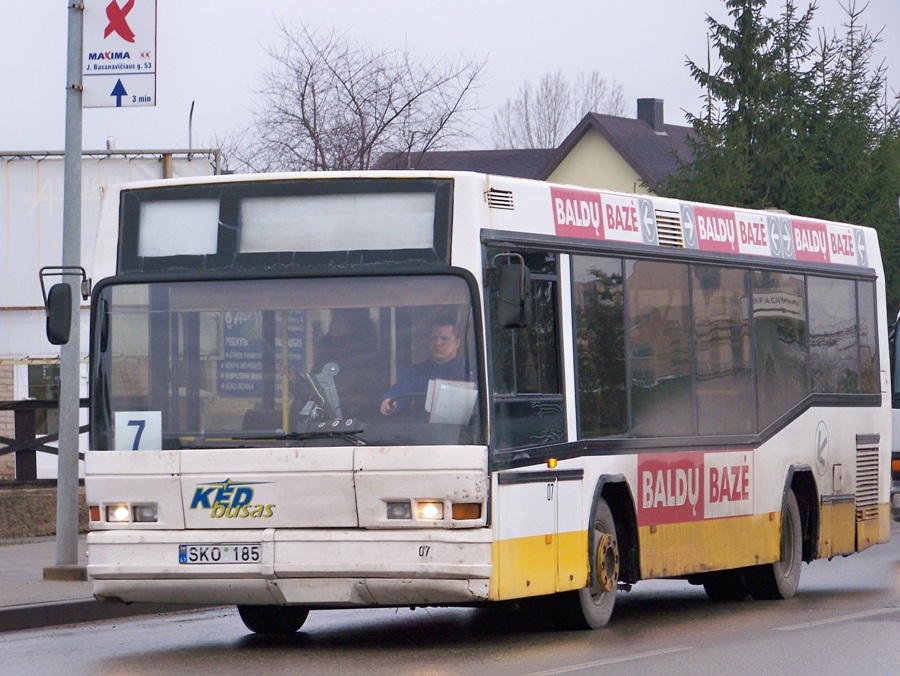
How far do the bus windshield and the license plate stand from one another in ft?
1.94

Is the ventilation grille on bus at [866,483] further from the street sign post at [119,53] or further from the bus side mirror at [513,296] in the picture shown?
the street sign post at [119,53]

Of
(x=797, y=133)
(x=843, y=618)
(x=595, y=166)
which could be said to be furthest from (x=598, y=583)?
(x=595, y=166)

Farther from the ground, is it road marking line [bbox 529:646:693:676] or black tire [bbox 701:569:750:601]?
black tire [bbox 701:569:750:601]

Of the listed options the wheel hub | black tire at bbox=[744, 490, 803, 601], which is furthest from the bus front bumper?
black tire at bbox=[744, 490, 803, 601]

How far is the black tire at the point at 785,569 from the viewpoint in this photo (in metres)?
15.0

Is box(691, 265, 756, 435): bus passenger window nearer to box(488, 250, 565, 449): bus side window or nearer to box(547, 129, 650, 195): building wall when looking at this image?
box(488, 250, 565, 449): bus side window

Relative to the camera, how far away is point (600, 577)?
12453 mm

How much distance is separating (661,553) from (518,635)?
131 cm

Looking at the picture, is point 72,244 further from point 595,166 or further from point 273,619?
point 595,166

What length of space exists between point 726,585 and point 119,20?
6.88m

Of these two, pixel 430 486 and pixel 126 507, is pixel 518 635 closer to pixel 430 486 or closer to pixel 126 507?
pixel 430 486

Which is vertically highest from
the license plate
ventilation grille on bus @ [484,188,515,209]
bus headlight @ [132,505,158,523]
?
ventilation grille on bus @ [484,188,515,209]

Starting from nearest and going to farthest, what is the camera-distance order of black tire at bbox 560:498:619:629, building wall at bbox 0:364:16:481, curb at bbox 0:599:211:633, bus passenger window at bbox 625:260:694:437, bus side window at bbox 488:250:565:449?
bus side window at bbox 488:250:565:449
black tire at bbox 560:498:619:629
bus passenger window at bbox 625:260:694:437
curb at bbox 0:599:211:633
building wall at bbox 0:364:16:481

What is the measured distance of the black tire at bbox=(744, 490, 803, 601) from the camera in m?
15.0
